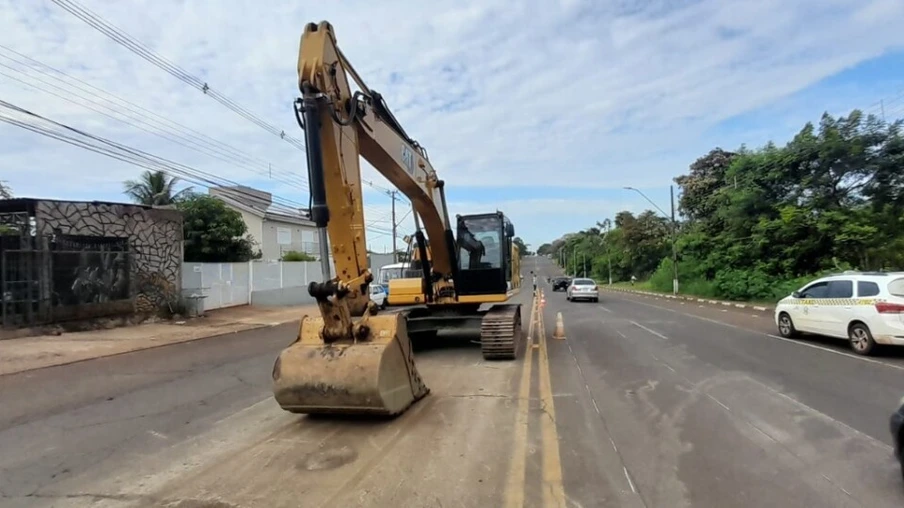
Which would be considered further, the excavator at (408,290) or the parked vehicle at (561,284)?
the parked vehicle at (561,284)

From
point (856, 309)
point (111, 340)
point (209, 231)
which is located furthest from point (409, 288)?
point (209, 231)

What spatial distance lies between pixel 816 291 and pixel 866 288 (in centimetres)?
188

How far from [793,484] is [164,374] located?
10385 millimetres

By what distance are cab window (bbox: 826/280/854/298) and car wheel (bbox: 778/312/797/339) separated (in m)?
1.74

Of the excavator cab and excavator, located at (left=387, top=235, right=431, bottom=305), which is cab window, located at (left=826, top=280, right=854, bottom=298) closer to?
the excavator cab

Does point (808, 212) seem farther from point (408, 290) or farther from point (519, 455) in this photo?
point (519, 455)

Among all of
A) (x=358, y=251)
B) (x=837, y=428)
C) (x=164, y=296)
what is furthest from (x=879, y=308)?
(x=164, y=296)

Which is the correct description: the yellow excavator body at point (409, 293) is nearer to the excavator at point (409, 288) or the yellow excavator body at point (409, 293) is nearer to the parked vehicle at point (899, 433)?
the excavator at point (409, 288)

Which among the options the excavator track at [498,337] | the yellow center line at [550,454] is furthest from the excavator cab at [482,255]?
the yellow center line at [550,454]

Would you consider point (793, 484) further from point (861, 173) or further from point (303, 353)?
point (861, 173)

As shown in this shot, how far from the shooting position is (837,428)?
6680 mm

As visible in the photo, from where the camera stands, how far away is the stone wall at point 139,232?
60.9 ft

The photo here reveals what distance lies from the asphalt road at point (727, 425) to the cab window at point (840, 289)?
1.16 meters

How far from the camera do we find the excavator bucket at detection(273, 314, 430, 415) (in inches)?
256
